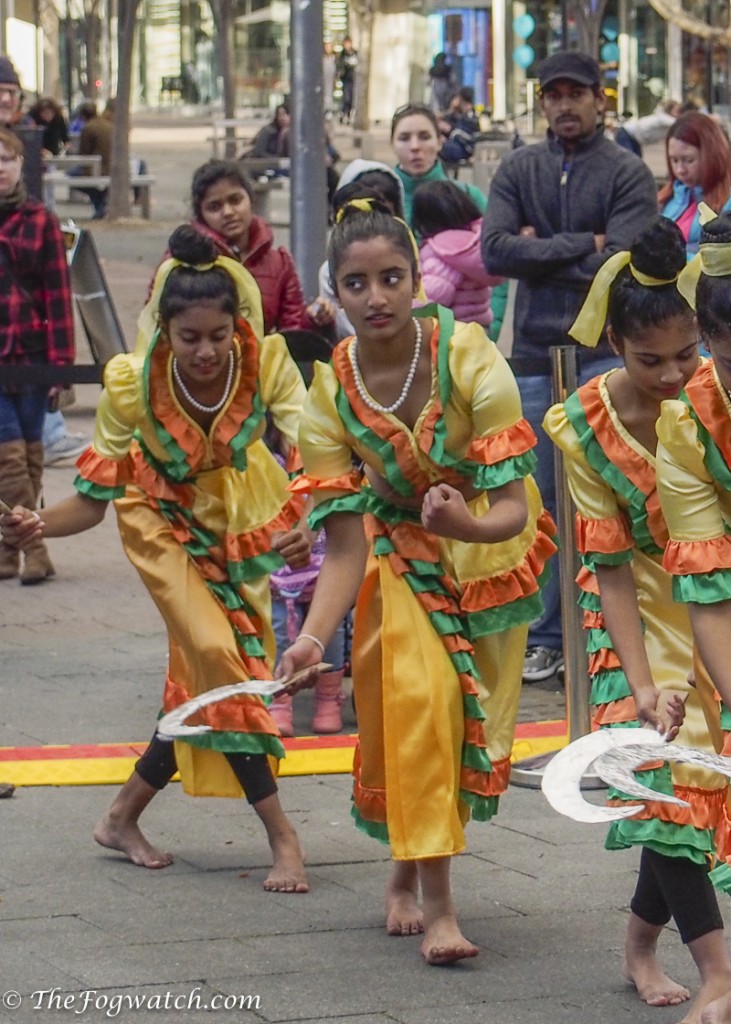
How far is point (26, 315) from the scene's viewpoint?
816 cm

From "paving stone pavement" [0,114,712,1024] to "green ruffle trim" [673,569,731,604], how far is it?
3.29 ft

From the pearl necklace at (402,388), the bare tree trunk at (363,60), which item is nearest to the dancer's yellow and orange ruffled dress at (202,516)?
the pearl necklace at (402,388)

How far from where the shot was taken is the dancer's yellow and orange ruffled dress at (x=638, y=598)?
3693 millimetres

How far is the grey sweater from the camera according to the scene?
6727 millimetres

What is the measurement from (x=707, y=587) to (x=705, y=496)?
0.52 feet

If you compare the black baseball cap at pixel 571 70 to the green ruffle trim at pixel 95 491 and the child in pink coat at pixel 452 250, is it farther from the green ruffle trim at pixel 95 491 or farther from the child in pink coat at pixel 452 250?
the green ruffle trim at pixel 95 491

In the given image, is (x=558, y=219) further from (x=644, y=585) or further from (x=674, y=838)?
(x=674, y=838)

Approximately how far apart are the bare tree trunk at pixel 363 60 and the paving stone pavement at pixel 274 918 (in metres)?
39.9

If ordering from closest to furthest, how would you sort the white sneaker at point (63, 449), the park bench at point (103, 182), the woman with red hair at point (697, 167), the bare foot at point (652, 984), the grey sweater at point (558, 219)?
1. the bare foot at point (652, 984)
2. the grey sweater at point (558, 219)
3. the woman with red hair at point (697, 167)
4. the white sneaker at point (63, 449)
5. the park bench at point (103, 182)

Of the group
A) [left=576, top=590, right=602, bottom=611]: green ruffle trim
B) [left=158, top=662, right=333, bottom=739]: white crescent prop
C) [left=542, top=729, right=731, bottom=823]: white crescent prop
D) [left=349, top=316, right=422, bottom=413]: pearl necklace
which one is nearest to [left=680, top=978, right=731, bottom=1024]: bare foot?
[left=542, top=729, right=731, bottom=823]: white crescent prop

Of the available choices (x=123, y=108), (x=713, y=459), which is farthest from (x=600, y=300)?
(x=123, y=108)

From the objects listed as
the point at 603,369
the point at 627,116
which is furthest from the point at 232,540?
the point at 627,116

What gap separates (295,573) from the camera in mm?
6508

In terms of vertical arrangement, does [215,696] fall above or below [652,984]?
above
